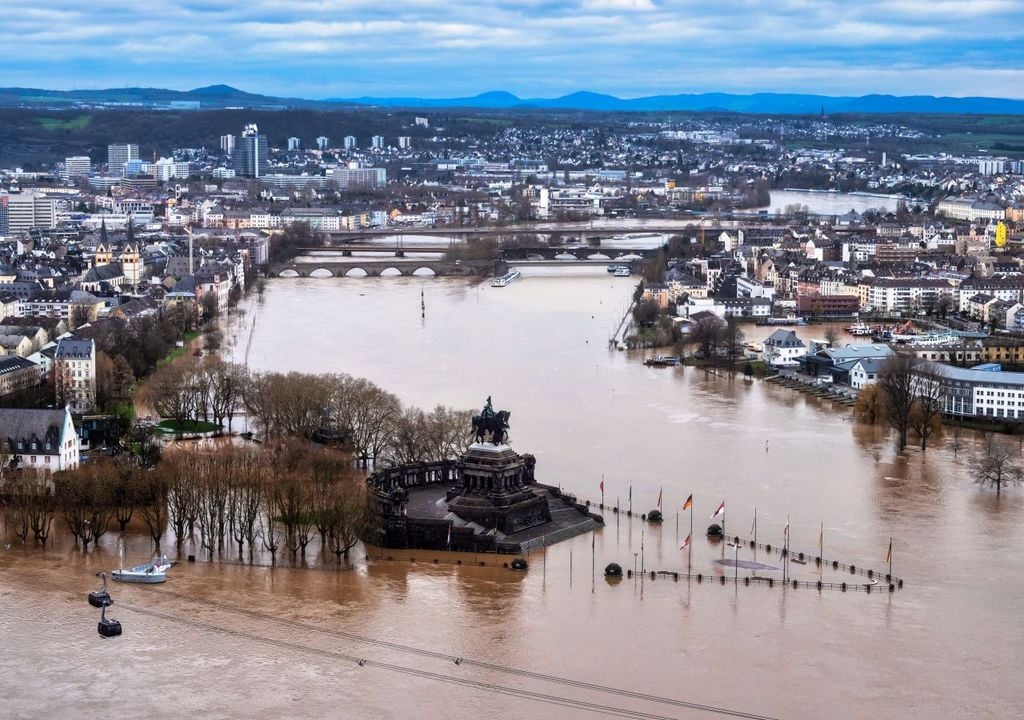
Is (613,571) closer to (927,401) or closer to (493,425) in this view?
(493,425)

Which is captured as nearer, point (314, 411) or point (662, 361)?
point (314, 411)

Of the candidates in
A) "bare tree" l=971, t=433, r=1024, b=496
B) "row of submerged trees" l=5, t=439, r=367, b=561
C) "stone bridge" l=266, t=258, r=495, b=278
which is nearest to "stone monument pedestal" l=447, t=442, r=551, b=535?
"row of submerged trees" l=5, t=439, r=367, b=561

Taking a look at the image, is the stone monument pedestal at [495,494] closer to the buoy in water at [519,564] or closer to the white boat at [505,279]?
the buoy in water at [519,564]

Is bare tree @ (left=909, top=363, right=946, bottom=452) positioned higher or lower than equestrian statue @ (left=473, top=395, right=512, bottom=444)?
lower

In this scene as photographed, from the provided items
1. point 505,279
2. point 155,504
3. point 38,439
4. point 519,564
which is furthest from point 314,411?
point 505,279

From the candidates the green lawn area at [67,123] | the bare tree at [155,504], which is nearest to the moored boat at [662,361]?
the bare tree at [155,504]

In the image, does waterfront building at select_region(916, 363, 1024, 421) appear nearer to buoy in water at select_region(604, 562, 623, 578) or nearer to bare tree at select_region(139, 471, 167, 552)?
buoy in water at select_region(604, 562, 623, 578)
